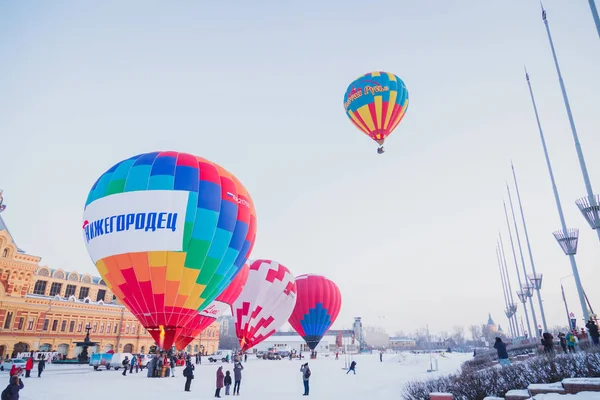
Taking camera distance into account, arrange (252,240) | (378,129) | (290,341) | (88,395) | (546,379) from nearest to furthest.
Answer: (546,379)
(88,395)
(252,240)
(378,129)
(290,341)

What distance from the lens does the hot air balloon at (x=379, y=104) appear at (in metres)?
28.9

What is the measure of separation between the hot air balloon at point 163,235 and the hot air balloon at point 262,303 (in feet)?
40.6

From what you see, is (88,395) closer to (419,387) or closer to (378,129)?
(419,387)

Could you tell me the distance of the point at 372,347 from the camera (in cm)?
15075

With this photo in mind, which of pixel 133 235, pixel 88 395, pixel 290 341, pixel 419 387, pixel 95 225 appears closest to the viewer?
pixel 419 387

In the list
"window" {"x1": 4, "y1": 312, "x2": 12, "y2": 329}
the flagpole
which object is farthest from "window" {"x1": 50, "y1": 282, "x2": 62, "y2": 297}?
the flagpole

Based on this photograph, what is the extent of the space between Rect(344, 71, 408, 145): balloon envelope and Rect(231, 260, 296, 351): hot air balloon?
52.2 ft

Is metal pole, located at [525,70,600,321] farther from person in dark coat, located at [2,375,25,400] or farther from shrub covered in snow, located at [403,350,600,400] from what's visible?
person in dark coat, located at [2,375,25,400]

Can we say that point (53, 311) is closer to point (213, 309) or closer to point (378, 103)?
point (213, 309)

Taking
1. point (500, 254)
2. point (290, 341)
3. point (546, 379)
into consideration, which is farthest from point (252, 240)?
point (290, 341)

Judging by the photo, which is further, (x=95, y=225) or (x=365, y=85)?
(x=365, y=85)

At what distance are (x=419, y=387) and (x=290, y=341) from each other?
98.8 m

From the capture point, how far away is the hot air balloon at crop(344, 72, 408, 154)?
28.9m

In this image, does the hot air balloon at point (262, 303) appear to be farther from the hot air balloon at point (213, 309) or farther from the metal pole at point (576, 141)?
the metal pole at point (576, 141)
